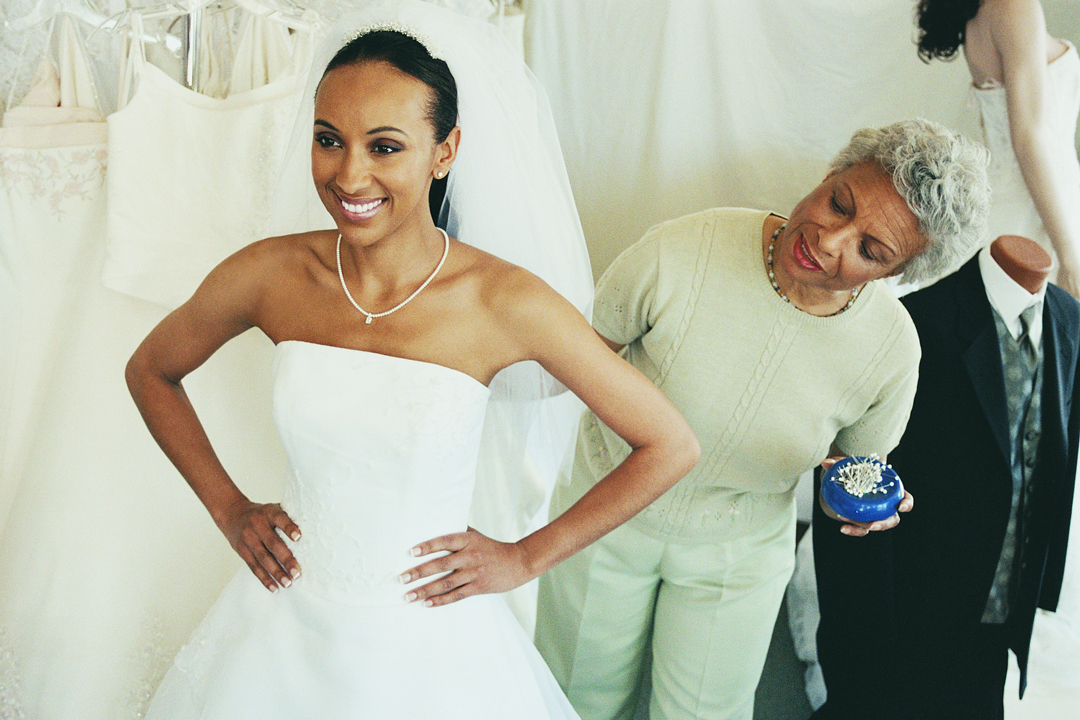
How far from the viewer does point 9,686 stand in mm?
1534

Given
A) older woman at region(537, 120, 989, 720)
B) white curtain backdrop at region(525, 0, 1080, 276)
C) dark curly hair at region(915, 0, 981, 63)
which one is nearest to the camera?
older woman at region(537, 120, 989, 720)

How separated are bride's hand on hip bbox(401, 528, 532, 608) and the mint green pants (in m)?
0.43

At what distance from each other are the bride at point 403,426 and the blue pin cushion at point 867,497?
30cm

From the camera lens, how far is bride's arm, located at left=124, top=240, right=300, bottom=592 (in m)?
1.17

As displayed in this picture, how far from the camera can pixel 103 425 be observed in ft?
5.34

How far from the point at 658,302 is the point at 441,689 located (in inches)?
28.2

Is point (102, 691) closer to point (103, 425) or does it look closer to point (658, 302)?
point (103, 425)

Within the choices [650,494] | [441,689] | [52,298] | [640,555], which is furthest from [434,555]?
[52,298]

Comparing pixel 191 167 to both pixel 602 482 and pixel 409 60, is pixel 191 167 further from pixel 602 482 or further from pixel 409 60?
pixel 602 482

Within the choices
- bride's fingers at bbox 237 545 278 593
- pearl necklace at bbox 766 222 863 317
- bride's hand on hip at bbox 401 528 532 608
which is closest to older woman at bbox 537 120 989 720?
pearl necklace at bbox 766 222 863 317

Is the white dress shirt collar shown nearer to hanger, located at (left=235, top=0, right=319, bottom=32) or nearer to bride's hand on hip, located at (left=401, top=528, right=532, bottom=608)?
bride's hand on hip, located at (left=401, top=528, right=532, bottom=608)

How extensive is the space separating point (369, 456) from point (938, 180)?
2.96 ft

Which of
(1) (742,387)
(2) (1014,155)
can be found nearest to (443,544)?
(1) (742,387)

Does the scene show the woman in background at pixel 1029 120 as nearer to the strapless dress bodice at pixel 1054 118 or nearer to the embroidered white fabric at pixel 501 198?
the strapless dress bodice at pixel 1054 118
